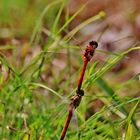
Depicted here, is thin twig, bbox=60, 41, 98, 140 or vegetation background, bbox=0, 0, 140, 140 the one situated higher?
vegetation background, bbox=0, 0, 140, 140

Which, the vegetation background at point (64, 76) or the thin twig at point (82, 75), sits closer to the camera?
the thin twig at point (82, 75)

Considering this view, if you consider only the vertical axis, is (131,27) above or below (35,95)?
above

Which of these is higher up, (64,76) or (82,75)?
(64,76)

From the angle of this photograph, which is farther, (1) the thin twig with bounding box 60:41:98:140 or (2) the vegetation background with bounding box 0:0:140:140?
(2) the vegetation background with bounding box 0:0:140:140

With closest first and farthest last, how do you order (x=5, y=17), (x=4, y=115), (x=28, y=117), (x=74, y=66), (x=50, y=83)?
(x=4, y=115) → (x=28, y=117) → (x=50, y=83) → (x=74, y=66) → (x=5, y=17)

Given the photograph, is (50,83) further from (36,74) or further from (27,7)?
(27,7)

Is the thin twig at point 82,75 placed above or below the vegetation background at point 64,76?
below

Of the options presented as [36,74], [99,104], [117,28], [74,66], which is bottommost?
[36,74]

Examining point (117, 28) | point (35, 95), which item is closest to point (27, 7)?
point (117, 28)
